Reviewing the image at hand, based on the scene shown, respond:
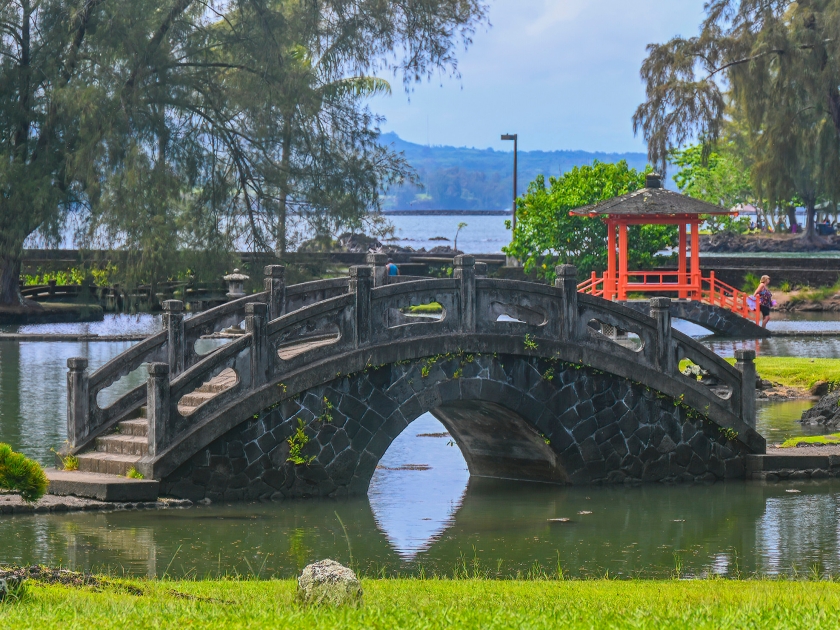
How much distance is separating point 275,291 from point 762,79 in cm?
2848

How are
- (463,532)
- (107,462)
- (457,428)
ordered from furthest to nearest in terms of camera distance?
(457,428), (107,462), (463,532)

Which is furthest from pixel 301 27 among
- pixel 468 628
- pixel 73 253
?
pixel 468 628

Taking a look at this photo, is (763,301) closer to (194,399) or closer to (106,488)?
(194,399)

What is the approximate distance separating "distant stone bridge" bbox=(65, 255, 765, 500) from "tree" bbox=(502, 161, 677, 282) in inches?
1135

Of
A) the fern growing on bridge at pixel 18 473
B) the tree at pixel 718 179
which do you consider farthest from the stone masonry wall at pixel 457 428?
the tree at pixel 718 179

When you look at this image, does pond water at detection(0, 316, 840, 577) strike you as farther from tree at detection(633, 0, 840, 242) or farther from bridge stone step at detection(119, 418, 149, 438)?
tree at detection(633, 0, 840, 242)

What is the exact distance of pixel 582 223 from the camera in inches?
1909

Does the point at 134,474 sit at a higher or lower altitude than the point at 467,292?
lower

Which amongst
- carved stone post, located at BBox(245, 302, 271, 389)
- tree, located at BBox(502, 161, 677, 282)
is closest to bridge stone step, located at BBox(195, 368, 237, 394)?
carved stone post, located at BBox(245, 302, 271, 389)

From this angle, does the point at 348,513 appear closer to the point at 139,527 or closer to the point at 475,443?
the point at 139,527

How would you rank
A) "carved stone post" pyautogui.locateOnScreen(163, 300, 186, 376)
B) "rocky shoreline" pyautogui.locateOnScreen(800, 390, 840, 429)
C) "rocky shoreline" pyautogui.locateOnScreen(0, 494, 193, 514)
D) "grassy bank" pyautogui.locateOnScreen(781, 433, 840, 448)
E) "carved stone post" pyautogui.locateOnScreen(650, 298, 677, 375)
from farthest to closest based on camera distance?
"rocky shoreline" pyautogui.locateOnScreen(800, 390, 840, 429), "grassy bank" pyautogui.locateOnScreen(781, 433, 840, 448), "carved stone post" pyautogui.locateOnScreen(650, 298, 677, 375), "carved stone post" pyautogui.locateOnScreen(163, 300, 186, 376), "rocky shoreline" pyautogui.locateOnScreen(0, 494, 193, 514)

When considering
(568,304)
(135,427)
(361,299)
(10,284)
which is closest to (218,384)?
(135,427)

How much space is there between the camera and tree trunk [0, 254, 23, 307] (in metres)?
42.4

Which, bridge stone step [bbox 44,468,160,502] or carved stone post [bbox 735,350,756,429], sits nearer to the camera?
bridge stone step [bbox 44,468,160,502]
